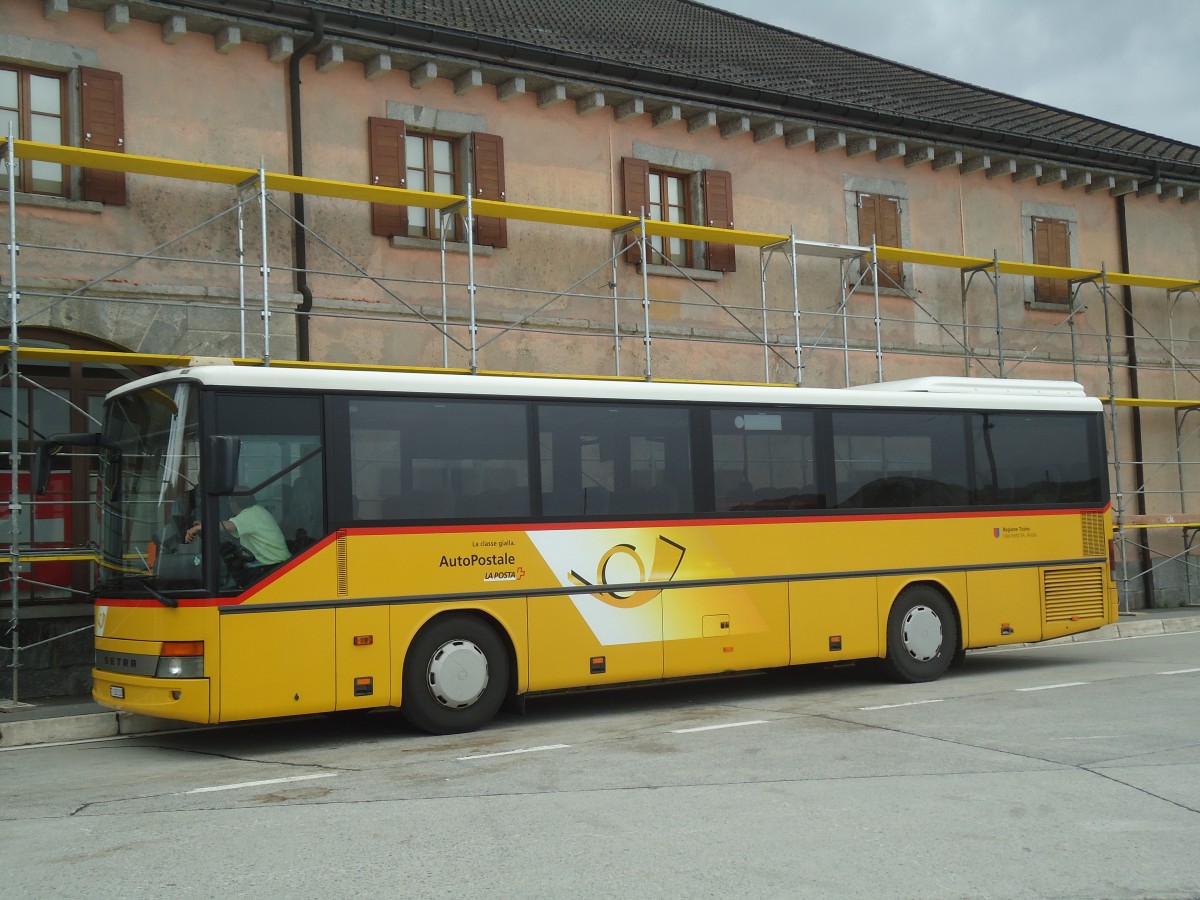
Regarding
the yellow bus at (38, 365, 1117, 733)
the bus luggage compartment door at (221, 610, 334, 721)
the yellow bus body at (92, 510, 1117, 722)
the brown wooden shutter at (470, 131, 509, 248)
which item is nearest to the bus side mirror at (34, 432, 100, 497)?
the yellow bus at (38, 365, 1117, 733)

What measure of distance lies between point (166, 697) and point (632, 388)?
4.80 m

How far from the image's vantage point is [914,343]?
70.3 ft

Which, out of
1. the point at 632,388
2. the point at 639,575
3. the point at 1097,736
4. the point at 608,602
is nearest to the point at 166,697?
the point at 608,602

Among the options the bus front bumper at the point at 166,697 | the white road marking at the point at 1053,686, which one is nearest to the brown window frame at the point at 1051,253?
the white road marking at the point at 1053,686

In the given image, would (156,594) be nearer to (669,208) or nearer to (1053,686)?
(1053,686)

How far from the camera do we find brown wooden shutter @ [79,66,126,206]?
46.6 feet

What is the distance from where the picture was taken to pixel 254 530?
10016mm

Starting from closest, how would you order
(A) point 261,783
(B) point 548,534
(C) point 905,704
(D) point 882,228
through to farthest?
(A) point 261,783 → (B) point 548,534 → (C) point 905,704 → (D) point 882,228

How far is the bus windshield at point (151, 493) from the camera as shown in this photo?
988cm

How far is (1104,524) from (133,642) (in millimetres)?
10533

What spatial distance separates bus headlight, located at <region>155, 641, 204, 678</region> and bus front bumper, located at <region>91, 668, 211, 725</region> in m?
0.04

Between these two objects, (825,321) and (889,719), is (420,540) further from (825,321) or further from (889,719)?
(825,321)


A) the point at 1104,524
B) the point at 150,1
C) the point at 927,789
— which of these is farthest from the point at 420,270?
the point at 927,789

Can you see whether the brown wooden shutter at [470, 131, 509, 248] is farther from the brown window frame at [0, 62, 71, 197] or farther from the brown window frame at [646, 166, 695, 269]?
the brown window frame at [0, 62, 71, 197]
